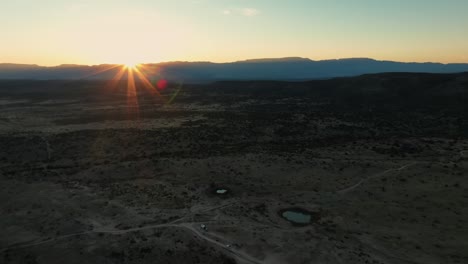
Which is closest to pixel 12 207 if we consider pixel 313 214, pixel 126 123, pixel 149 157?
pixel 149 157

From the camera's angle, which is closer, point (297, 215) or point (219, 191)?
point (297, 215)

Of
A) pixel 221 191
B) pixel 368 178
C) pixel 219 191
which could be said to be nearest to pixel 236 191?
pixel 221 191

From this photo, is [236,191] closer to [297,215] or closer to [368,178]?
[297,215]

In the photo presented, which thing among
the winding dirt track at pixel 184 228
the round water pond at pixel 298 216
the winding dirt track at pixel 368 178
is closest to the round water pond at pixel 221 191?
the winding dirt track at pixel 184 228

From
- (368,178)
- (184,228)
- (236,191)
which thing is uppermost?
(368,178)

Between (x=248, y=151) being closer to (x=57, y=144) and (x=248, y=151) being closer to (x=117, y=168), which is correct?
(x=117, y=168)
